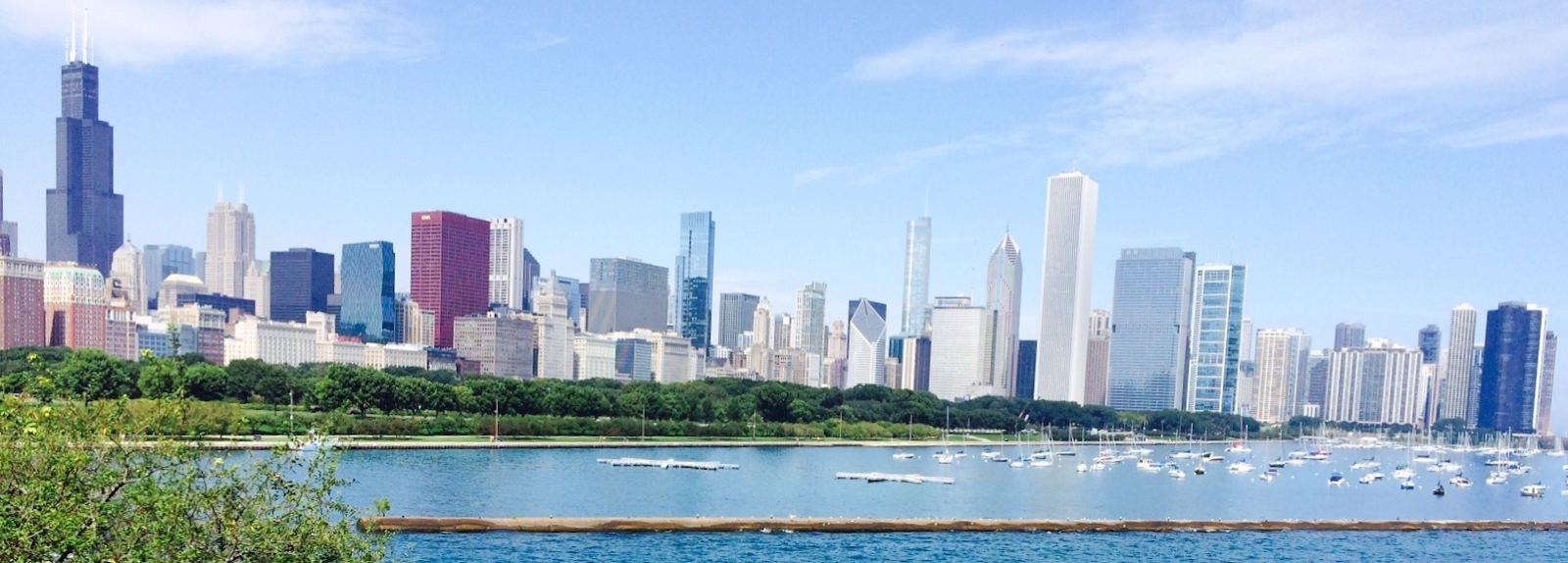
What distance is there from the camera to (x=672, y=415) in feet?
482

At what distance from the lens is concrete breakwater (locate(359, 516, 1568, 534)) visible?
59.6 metres

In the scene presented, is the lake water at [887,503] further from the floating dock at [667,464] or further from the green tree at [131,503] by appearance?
the green tree at [131,503]

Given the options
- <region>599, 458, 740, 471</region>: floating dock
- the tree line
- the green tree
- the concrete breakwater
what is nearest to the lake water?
the concrete breakwater

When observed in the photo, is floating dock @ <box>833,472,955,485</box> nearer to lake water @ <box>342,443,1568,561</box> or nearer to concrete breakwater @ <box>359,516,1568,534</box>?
lake water @ <box>342,443,1568,561</box>

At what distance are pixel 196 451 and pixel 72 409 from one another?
243 cm

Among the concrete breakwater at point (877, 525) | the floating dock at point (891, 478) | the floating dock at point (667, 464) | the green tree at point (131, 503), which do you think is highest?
the green tree at point (131, 503)

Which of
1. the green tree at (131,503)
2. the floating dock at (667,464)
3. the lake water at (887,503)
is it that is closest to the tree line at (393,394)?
the lake water at (887,503)

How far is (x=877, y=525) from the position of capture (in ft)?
218

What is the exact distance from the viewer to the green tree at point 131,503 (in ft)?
64.0

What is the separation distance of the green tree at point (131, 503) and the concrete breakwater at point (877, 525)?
105ft

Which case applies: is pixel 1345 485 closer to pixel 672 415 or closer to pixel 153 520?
pixel 672 415

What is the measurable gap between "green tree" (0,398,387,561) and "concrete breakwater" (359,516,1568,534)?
3194 centimetres

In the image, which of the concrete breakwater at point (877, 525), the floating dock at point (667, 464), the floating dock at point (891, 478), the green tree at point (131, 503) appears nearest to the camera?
the green tree at point (131, 503)

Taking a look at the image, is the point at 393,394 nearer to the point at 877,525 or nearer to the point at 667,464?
the point at 667,464
